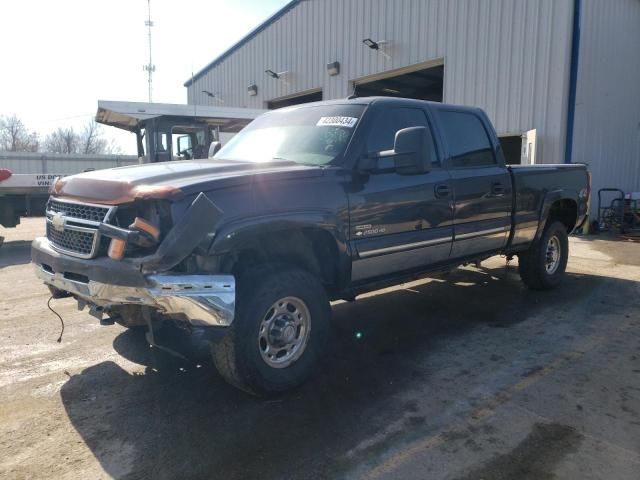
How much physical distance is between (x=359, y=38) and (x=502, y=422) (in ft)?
47.2

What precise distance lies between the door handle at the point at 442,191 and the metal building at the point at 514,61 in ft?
25.8

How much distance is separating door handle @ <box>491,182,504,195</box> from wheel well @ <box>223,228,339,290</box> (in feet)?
7.39

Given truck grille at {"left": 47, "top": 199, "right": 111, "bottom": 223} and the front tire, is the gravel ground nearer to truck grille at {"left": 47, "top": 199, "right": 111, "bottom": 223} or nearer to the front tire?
the front tire

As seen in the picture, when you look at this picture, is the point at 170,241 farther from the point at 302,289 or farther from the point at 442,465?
the point at 442,465

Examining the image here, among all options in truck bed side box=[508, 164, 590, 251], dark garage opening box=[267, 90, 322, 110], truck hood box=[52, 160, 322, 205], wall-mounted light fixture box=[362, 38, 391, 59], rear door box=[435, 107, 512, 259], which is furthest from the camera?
dark garage opening box=[267, 90, 322, 110]

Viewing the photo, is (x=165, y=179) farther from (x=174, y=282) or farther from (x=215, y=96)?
(x=215, y=96)

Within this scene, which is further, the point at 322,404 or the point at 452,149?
the point at 452,149

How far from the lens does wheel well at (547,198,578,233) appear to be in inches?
263

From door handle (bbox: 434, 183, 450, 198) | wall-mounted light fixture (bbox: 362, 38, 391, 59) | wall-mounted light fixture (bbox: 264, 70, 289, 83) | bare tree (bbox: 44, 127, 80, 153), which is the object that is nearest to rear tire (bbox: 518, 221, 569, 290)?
door handle (bbox: 434, 183, 450, 198)

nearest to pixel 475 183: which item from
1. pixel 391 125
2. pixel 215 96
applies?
pixel 391 125

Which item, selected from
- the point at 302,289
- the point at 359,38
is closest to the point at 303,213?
the point at 302,289

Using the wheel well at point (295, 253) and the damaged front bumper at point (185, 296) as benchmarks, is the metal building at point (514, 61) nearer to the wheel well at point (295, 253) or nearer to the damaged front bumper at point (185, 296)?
the wheel well at point (295, 253)

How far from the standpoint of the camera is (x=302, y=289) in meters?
3.61

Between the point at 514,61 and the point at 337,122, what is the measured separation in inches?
371
